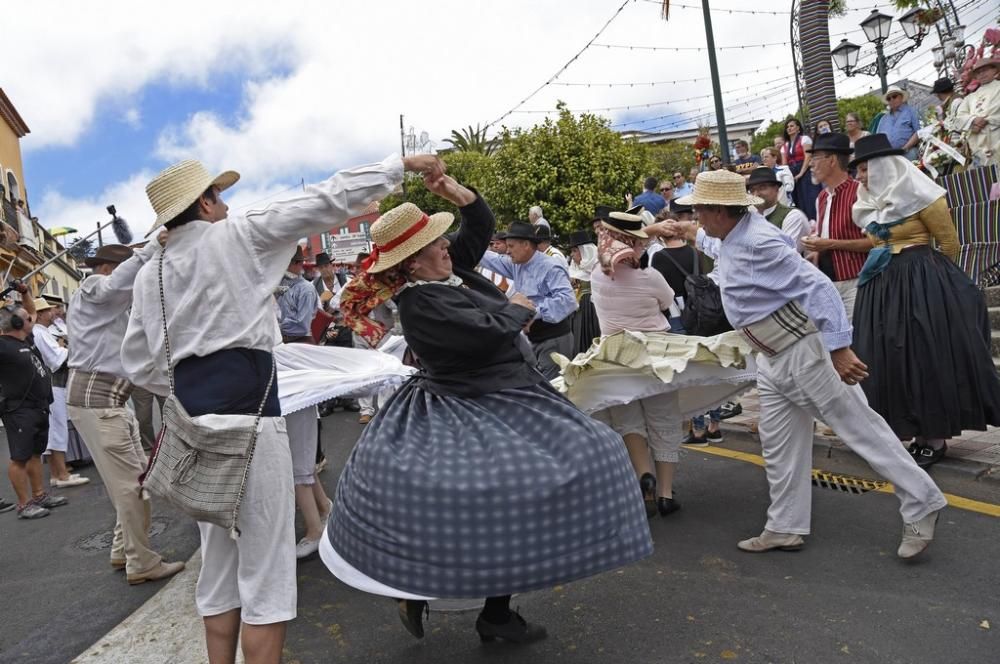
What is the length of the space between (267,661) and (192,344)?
1.22 meters

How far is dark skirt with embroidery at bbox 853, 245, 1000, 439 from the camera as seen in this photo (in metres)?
5.22

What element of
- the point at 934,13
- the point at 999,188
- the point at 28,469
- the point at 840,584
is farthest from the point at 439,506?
the point at 934,13

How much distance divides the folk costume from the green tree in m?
18.7

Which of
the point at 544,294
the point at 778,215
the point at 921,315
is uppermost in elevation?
the point at 778,215

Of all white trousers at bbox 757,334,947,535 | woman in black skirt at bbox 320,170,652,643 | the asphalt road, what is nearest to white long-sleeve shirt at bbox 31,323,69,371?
the asphalt road

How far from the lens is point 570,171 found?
2189cm

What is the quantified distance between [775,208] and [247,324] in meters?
5.41

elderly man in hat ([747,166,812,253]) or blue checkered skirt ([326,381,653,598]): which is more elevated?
elderly man in hat ([747,166,812,253])

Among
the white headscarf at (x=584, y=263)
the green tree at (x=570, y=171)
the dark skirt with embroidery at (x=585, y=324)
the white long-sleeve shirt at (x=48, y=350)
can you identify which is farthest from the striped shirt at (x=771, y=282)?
the green tree at (x=570, y=171)

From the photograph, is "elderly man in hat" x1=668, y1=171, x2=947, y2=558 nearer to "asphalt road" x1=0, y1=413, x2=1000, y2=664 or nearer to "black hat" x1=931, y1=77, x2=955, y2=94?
"asphalt road" x1=0, y1=413, x2=1000, y2=664

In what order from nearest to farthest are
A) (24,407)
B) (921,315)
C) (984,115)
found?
1. (921,315)
2. (24,407)
3. (984,115)

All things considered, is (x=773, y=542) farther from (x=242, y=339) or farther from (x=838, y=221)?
(x=242, y=339)

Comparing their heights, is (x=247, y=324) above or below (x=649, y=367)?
Answer: above

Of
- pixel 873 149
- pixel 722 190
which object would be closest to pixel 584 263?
pixel 873 149
